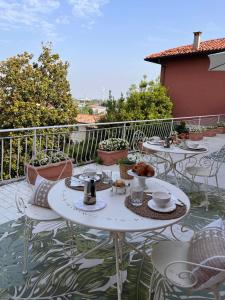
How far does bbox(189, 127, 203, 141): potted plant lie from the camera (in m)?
8.43

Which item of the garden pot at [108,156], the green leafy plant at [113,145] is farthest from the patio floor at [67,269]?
the green leafy plant at [113,145]

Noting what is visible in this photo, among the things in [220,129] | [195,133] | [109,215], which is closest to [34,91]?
[195,133]

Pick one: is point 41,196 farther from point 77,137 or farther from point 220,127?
point 220,127

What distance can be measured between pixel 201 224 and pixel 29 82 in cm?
→ 838

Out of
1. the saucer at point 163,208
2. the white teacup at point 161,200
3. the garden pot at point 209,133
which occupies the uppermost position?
the white teacup at point 161,200

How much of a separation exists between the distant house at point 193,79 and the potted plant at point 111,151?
22.9 feet

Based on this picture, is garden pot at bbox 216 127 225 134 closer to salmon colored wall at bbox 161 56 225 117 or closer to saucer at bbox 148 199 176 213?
salmon colored wall at bbox 161 56 225 117

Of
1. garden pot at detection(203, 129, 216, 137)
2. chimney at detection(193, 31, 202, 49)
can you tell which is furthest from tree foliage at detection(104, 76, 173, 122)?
chimney at detection(193, 31, 202, 49)

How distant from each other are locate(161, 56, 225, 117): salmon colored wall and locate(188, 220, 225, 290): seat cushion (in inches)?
399

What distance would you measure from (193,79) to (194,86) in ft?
1.01

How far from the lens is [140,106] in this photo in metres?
10.0

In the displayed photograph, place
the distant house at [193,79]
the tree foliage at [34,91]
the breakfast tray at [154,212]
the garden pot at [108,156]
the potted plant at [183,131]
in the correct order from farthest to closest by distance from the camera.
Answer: the distant house at [193,79]
the tree foliage at [34,91]
the garden pot at [108,156]
the potted plant at [183,131]
the breakfast tray at [154,212]

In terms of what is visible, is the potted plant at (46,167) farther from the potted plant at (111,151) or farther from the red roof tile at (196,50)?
the red roof tile at (196,50)

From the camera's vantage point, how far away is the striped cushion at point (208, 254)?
4.36 feet
